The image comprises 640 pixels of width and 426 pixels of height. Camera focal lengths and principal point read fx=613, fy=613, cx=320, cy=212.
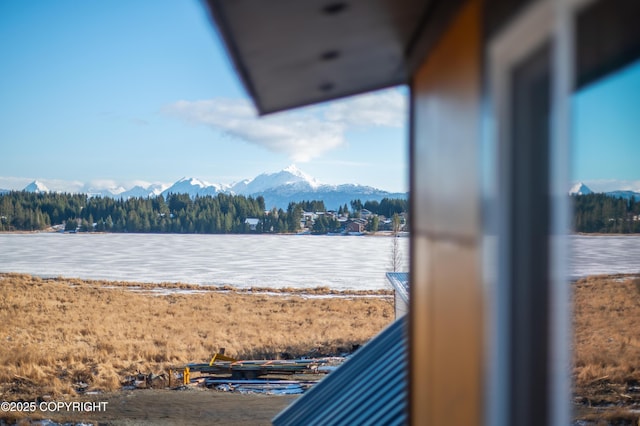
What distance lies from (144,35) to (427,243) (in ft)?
245

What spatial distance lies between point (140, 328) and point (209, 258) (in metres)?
20.6

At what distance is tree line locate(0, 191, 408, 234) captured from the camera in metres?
49.6

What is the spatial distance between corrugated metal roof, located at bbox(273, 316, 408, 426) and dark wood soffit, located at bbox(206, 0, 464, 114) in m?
1.74

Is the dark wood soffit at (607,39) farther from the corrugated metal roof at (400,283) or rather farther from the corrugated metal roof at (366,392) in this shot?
the corrugated metal roof at (400,283)

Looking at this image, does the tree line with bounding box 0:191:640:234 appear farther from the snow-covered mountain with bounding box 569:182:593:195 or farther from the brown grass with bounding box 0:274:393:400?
the snow-covered mountain with bounding box 569:182:593:195

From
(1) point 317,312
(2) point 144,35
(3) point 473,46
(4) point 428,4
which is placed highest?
(2) point 144,35

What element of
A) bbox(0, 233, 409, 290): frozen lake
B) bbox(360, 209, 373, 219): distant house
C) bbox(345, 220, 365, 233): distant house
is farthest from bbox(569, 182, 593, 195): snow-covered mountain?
bbox(360, 209, 373, 219): distant house

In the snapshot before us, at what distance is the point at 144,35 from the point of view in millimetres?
70750

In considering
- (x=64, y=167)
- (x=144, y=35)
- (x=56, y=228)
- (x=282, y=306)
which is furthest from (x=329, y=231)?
(x=64, y=167)

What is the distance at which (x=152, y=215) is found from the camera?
51.3m

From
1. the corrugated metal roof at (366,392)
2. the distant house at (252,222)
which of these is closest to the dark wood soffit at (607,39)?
the corrugated metal roof at (366,392)

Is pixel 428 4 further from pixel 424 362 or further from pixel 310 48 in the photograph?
pixel 424 362

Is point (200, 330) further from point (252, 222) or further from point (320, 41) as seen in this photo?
point (252, 222)

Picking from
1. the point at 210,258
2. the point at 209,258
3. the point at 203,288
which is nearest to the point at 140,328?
the point at 203,288
